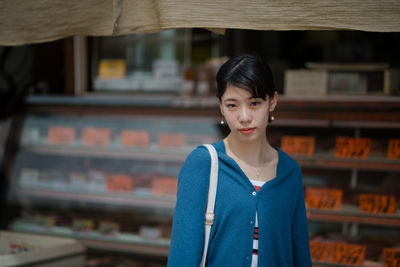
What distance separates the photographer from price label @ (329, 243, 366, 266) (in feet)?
12.5

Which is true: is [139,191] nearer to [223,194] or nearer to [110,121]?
[110,121]

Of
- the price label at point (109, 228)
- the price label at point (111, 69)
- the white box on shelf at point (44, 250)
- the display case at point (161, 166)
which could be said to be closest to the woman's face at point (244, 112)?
A: the white box on shelf at point (44, 250)

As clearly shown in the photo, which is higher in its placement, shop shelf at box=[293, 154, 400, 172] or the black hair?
the black hair

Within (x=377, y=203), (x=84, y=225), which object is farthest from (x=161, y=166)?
(x=377, y=203)

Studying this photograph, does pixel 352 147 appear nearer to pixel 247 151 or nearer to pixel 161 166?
pixel 161 166

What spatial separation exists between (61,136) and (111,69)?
95cm

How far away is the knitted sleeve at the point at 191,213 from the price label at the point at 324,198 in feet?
7.79

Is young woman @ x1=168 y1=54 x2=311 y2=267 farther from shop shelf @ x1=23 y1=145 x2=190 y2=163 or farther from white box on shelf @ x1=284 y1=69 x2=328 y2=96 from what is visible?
shop shelf @ x1=23 y1=145 x2=190 y2=163

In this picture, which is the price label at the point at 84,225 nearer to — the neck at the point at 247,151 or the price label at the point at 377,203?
the price label at the point at 377,203

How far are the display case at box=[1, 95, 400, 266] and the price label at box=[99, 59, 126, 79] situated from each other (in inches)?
16.2

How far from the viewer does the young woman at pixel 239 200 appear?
181 cm

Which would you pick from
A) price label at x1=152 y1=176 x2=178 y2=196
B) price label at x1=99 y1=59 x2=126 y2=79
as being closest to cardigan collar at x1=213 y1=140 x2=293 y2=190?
price label at x1=152 y1=176 x2=178 y2=196

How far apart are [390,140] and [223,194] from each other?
250 centimetres

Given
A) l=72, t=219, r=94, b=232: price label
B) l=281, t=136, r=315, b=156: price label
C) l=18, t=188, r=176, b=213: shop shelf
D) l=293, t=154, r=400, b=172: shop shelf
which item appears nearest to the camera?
l=293, t=154, r=400, b=172: shop shelf
